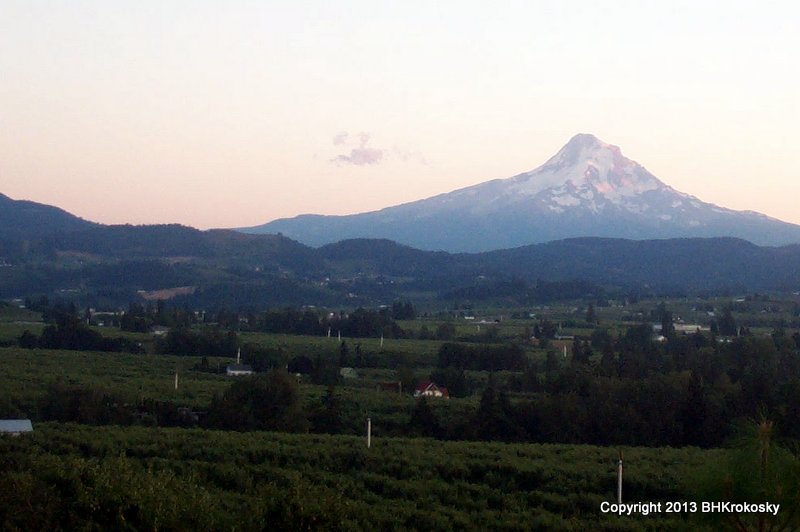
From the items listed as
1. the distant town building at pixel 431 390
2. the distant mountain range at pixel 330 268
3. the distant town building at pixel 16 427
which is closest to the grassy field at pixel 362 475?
the distant town building at pixel 16 427

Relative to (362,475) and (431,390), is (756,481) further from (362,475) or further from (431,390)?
(431,390)

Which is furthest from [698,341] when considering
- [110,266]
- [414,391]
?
[110,266]

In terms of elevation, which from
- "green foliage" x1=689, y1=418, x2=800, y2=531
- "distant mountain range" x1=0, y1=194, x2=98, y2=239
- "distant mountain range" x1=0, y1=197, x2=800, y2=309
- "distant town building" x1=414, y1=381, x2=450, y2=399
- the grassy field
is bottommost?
"distant town building" x1=414, y1=381, x2=450, y2=399

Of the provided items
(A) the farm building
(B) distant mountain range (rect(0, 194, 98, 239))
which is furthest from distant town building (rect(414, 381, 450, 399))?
(B) distant mountain range (rect(0, 194, 98, 239))

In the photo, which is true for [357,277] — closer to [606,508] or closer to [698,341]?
[698,341]

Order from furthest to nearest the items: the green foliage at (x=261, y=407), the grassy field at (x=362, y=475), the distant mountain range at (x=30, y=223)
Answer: the distant mountain range at (x=30, y=223) → the green foliage at (x=261, y=407) → the grassy field at (x=362, y=475)

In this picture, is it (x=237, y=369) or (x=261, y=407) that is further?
(x=237, y=369)

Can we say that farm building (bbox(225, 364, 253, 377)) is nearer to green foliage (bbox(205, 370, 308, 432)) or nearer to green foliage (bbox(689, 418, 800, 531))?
green foliage (bbox(205, 370, 308, 432))

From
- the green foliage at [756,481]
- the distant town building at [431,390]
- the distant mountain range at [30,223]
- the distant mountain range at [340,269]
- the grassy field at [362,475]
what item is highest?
the distant mountain range at [30,223]

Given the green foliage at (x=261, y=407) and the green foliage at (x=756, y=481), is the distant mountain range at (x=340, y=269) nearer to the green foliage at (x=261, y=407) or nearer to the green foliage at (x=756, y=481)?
the green foliage at (x=261, y=407)

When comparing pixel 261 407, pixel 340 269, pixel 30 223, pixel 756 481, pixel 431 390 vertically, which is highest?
pixel 30 223

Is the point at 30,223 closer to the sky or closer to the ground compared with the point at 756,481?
closer to the sky

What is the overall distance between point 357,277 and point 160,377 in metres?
110

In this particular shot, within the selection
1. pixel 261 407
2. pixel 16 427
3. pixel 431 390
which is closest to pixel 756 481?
pixel 16 427
